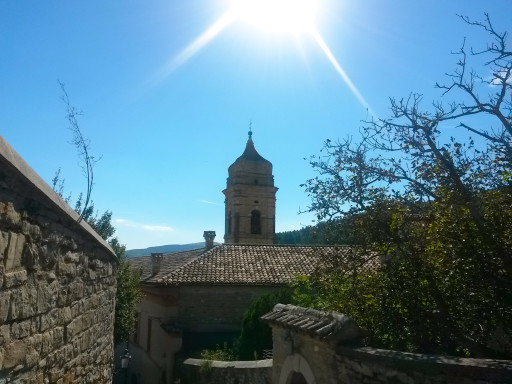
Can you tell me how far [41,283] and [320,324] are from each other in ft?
11.5

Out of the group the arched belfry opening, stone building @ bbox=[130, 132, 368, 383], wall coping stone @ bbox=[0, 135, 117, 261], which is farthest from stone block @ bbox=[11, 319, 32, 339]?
stone building @ bbox=[130, 132, 368, 383]

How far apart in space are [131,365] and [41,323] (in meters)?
19.9

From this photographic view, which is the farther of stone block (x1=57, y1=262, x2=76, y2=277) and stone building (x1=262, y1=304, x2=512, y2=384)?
stone building (x1=262, y1=304, x2=512, y2=384)

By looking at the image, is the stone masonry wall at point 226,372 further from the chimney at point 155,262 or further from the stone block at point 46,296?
the chimney at point 155,262

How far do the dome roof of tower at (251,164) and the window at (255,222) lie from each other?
110 inches

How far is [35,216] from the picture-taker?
2.65 metres

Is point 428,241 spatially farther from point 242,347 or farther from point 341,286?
point 242,347

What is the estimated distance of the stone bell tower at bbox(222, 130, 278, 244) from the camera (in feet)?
83.4

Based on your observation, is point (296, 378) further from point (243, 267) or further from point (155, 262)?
point (155, 262)

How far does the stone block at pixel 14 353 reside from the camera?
2.31m

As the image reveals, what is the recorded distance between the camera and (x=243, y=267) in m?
17.4

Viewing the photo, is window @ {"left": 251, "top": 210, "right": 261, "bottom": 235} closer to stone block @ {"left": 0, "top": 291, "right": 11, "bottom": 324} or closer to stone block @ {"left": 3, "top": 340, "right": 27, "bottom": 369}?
stone block @ {"left": 3, "top": 340, "right": 27, "bottom": 369}

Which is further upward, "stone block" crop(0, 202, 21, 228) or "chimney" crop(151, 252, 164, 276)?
"stone block" crop(0, 202, 21, 228)

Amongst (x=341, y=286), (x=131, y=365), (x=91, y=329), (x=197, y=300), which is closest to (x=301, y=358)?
(x=341, y=286)
